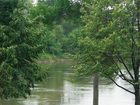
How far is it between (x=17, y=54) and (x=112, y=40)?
14.3 ft

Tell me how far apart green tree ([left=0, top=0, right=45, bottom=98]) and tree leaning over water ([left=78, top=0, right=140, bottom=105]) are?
10.3 ft

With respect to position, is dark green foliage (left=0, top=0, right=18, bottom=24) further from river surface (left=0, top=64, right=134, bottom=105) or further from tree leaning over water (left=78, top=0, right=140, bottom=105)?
river surface (left=0, top=64, right=134, bottom=105)

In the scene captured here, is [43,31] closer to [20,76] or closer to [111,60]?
[20,76]

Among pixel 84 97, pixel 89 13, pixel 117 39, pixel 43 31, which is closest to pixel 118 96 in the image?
pixel 84 97

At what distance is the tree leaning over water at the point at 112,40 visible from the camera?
18.5 meters

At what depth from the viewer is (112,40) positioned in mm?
18203

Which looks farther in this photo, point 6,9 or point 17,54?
point 6,9

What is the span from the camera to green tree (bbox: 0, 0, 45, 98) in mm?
14977

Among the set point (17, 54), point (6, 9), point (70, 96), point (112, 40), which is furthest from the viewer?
point (70, 96)

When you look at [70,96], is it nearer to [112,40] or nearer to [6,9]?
[112,40]

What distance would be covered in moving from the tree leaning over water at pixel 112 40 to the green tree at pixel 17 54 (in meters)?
3.15

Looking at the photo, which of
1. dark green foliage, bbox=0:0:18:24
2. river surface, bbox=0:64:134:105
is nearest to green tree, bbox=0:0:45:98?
dark green foliage, bbox=0:0:18:24

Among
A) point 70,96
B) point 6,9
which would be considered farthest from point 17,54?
point 70,96

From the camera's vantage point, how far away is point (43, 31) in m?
16.5
